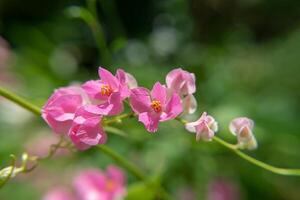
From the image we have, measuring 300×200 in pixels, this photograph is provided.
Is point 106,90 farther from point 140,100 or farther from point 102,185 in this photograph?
point 102,185

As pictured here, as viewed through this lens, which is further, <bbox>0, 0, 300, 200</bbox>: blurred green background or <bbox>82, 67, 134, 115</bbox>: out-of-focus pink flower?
<bbox>0, 0, 300, 200</bbox>: blurred green background

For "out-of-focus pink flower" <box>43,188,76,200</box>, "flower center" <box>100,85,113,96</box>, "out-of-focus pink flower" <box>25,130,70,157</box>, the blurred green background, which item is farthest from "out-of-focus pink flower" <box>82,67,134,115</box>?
"out-of-focus pink flower" <box>25,130,70,157</box>

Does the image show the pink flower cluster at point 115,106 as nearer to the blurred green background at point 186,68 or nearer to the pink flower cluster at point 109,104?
the pink flower cluster at point 109,104

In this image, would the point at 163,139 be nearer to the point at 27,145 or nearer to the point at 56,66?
the point at 27,145

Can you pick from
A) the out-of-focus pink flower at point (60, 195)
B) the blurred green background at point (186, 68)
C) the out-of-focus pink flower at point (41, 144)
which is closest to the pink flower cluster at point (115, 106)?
the blurred green background at point (186, 68)

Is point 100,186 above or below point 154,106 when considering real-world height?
below

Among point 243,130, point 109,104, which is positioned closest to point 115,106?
point 109,104

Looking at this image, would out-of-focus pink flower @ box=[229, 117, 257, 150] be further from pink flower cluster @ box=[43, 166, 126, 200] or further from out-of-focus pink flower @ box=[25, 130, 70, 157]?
out-of-focus pink flower @ box=[25, 130, 70, 157]
